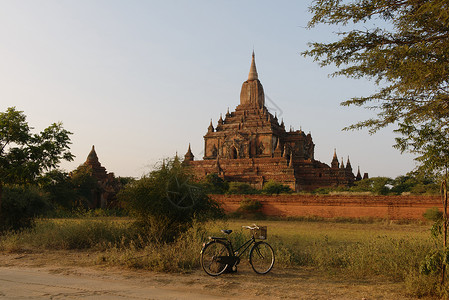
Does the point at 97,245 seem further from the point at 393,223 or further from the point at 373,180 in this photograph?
the point at 373,180

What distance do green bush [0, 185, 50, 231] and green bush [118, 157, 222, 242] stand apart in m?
4.41

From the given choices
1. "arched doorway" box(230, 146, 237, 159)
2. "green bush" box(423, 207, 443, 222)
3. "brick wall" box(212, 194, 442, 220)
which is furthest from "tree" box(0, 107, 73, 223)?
"arched doorway" box(230, 146, 237, 159)

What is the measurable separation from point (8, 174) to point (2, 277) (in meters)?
5.32

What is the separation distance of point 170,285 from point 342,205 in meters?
21.5

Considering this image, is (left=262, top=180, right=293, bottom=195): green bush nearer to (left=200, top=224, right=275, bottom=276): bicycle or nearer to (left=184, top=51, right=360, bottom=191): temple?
(left=184, top=51, right=360, bottom=191): temple

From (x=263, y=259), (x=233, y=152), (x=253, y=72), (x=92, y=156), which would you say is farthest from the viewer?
(x=253, y=72)

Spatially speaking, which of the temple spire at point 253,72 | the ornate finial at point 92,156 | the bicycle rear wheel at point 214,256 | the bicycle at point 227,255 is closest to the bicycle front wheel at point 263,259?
the bicycle at point 227,255

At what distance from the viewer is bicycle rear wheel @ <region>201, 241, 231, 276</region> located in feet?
23.3

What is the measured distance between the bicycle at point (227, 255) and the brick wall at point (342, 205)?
15187mm

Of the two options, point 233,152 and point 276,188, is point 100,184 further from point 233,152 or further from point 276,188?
point 233,152

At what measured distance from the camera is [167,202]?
1029 centimetres

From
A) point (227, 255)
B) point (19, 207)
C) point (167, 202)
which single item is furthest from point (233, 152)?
point (227, 255)

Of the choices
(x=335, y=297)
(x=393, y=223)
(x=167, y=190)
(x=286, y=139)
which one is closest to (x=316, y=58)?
(x=335, y=297)

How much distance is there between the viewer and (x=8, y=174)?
11.2 meters
